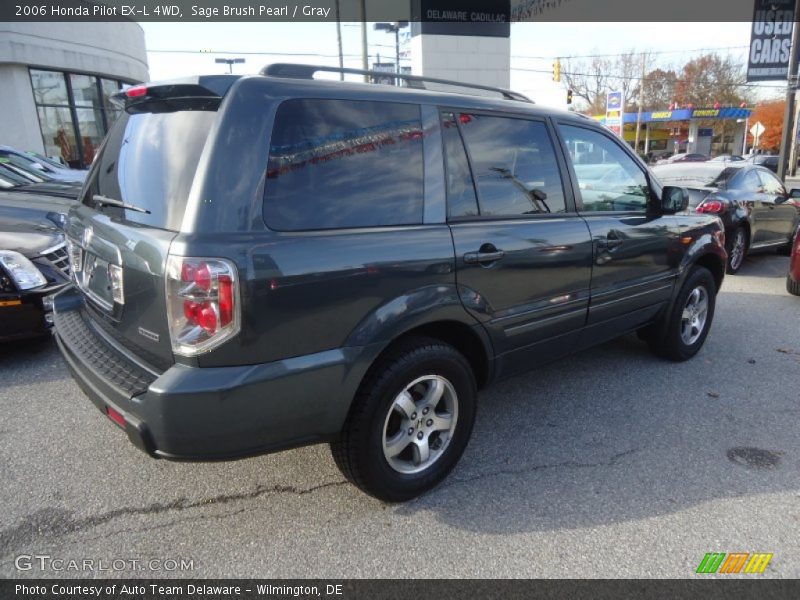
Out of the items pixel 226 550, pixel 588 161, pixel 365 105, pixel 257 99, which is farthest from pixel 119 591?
pixel 588 161

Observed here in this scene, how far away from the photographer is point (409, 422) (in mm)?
2619

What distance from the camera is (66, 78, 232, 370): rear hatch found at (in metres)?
2.11

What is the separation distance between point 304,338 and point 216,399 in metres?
0.39

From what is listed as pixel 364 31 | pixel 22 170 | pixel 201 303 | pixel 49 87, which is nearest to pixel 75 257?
pixel 201 303

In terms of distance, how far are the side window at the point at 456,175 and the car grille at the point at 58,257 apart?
10.9ft

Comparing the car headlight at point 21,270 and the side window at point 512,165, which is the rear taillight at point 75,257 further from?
the side window at point 512,165

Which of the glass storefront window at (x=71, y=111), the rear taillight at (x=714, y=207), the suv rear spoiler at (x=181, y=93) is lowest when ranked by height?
the rear taillight at (x=714, y=207)

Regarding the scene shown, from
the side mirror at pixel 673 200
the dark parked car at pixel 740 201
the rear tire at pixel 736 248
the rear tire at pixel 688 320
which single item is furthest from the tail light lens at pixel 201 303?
the rear tire at pixel 736 248

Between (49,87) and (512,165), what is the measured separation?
19661mm

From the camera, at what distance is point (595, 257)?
3.34 meters

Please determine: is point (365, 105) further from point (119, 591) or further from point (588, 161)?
point (119, 591)

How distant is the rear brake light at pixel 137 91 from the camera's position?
7.95 feet

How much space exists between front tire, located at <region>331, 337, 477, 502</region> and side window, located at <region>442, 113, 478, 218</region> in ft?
2.17

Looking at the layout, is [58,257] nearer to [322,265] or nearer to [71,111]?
[322,265]
